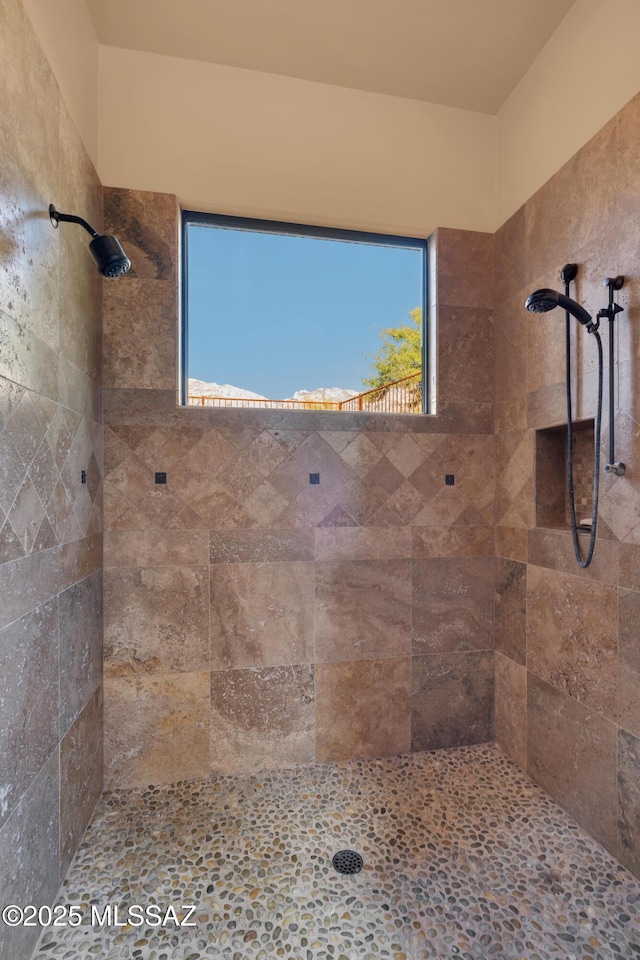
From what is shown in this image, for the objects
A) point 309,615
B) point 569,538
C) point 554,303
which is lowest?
point 309,615

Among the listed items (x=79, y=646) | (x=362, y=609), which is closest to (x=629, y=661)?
(x=362, y=609)

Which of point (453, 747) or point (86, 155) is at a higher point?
point (86, 155)

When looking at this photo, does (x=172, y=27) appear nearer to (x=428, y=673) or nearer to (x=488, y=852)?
(x=428, y=673)

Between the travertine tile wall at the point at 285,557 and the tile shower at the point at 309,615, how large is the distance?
0.04 feet

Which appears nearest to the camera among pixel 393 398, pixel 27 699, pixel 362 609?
pixel 27 699

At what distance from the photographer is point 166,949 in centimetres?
113

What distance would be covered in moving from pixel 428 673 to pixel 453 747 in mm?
382

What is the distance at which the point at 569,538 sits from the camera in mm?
1612

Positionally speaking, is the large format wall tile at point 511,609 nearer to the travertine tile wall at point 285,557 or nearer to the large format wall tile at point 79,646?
the travertine tile wall at point 285,557

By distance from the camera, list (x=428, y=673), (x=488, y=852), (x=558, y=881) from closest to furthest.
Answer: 1. (x=558, y=881)
2. (x=488, y=852)
3. (x=428, y=673)

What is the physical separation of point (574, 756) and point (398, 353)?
183cm

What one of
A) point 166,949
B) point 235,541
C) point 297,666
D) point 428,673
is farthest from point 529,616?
point 166,949

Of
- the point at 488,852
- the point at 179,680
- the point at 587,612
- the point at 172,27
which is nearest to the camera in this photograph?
the point at 488,852

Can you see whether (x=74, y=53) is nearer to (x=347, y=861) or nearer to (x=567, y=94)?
(x=567, y=94)
